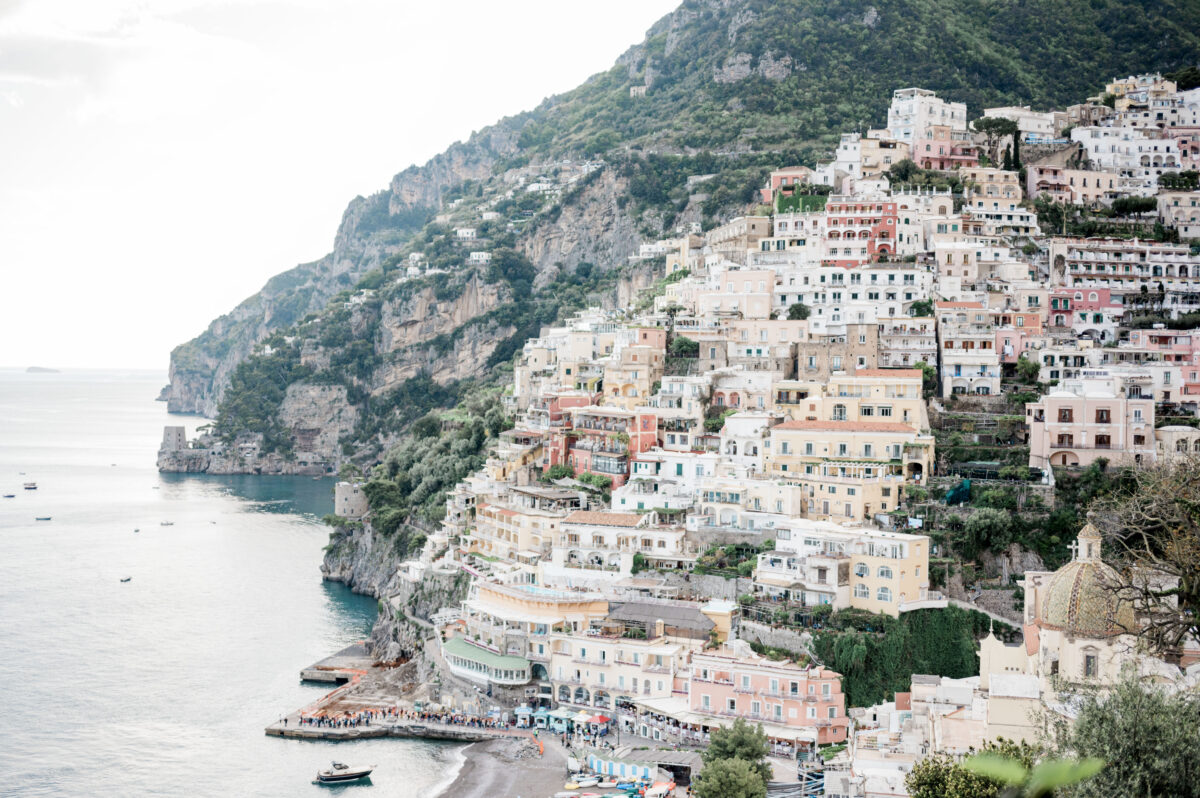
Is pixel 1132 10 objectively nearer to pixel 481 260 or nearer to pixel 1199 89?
pixel 1199 89

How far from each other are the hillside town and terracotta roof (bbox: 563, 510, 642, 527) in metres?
0.19

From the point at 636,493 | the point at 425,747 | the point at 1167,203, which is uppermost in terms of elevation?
the point at 1167,203

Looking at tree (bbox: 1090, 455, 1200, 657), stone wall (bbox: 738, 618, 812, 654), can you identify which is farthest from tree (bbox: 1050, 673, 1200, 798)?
stone wall (bbox: 738, 618, 812, 654)

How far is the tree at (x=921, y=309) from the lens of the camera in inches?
2426

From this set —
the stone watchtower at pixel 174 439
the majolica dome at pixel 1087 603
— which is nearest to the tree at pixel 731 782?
the majolica dome at pixel 1087 603

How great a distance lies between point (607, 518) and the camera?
52562 millimetres

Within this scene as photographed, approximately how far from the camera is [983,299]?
62.8 meters

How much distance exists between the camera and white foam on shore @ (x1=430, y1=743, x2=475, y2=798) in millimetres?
41162

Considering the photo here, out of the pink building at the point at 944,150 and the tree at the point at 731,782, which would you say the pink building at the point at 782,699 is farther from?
the pink building at the point at 944,150

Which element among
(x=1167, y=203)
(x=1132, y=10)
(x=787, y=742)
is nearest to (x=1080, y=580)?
(x=787, y=742)

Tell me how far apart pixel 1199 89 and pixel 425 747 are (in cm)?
6878

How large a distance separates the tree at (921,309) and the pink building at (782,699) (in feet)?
82.6

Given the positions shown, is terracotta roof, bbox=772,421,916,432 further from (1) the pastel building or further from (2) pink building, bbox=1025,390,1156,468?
(1) the pastel building

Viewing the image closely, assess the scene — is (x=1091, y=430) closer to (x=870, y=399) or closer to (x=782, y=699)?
(x=870, y=399)
